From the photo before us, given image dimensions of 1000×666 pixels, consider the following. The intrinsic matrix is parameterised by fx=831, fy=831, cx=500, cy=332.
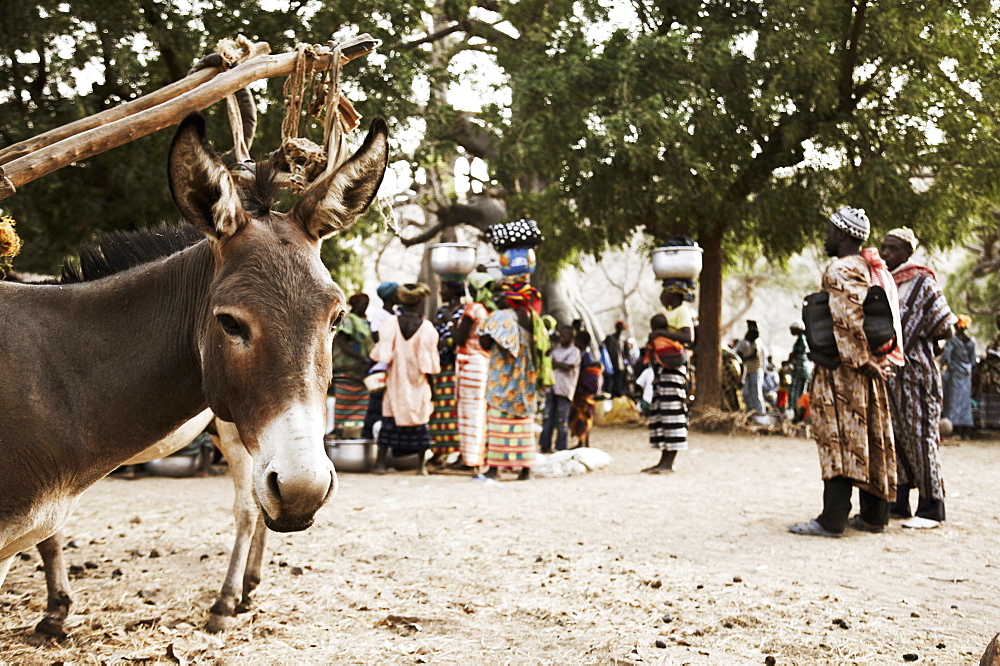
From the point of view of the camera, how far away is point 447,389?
10.2m

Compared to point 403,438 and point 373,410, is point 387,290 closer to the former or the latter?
point 373,410

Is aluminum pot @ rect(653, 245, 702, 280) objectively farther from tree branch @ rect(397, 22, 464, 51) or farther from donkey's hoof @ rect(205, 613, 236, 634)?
donkey's hoof @ rect(205, 613, 236, 634)

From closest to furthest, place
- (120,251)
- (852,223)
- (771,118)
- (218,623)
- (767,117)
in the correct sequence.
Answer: (120,251), (218,623), (852,223), (767,117), (771,118)

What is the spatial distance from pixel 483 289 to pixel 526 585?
18.1ft

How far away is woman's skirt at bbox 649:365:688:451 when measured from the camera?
9203mm

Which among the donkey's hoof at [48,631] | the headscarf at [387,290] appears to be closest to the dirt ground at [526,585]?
the donkey's hoof at [48,631]

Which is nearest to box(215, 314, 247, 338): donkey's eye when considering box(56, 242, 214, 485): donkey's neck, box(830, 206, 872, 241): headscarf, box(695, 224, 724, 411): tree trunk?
box(56, 242, 214, 485): donkey's neck

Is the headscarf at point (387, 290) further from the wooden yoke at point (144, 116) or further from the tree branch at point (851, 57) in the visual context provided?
the tree branch at point (851, 57)

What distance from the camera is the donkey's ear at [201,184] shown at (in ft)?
7.37

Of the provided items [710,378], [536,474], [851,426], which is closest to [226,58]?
[851,426]

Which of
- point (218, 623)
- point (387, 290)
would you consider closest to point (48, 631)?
point (218, 623)

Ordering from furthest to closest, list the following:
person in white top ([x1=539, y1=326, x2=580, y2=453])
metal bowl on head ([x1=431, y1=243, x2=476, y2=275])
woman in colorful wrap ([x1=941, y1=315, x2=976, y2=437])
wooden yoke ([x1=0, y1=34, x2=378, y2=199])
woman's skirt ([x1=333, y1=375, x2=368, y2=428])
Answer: woman in colorful wrap ([x1=941, y1=315, x2=976, y2=437]) → person in white top ([x1=539, y1=326, x2=580, y2=453]) → metal bowl on head ([x1=431, y1=243, x2=476, y2=275]) → woman's skirt ([x1=333, y1=375, x2=368, y2=428]) → wooden yoke ([x1=0, y1=34, x2=378, y2=199])

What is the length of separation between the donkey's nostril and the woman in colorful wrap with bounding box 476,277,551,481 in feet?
21.8

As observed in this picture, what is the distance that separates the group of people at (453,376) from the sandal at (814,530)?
3397mm
